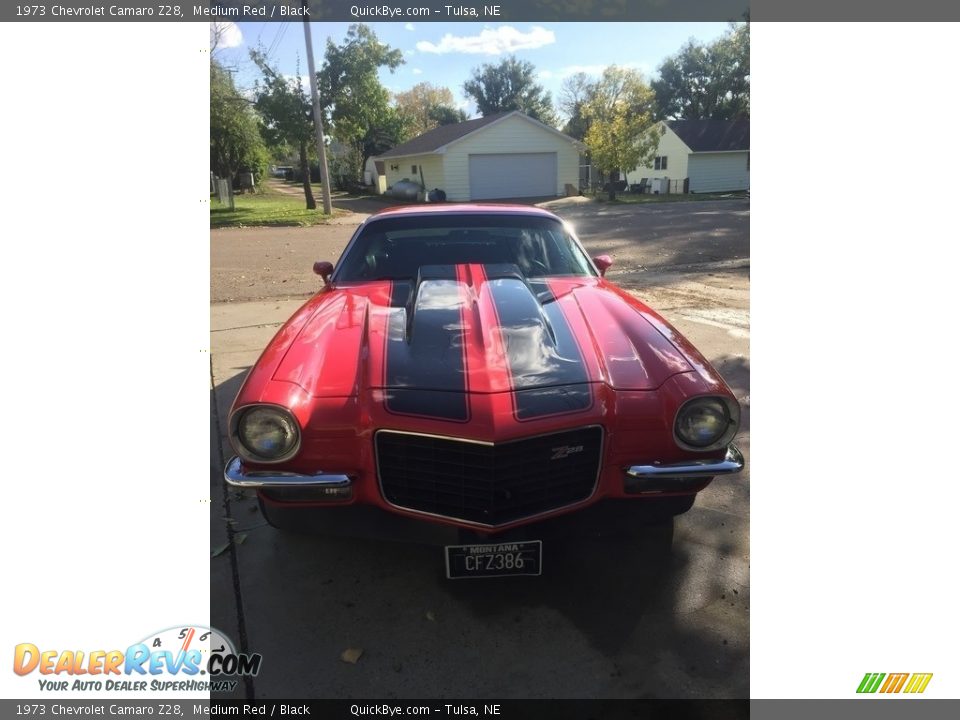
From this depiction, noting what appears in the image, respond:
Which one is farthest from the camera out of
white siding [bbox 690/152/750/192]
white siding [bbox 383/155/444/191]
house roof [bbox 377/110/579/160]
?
white siding [bbox 690/152/750/192]

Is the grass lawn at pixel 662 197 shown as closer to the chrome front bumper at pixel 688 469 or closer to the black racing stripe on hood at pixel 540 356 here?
the black racing stripe on hood at pixel 540 356

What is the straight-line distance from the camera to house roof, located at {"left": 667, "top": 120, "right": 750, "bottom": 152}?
32781mm

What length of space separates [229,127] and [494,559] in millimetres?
25283

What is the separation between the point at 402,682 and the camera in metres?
2.07

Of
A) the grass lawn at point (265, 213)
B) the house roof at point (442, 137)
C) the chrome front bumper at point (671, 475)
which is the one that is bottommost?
the chrome front bumper at point (671, 475)

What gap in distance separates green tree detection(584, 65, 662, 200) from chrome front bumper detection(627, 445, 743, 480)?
26.9 metres

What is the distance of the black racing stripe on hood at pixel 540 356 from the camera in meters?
2.17

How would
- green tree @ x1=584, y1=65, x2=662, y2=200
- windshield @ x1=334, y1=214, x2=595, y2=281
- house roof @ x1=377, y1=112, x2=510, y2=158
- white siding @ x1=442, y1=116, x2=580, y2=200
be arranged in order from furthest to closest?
1. green tree @ x1=584, y1=65, x2=662, y2=200
2. house roof @ x1=377, y1=112, x2=510, y2=158
3. white siding @ x1=442, y1=116, x2=580, y2=200
4. windshield @ x1=334, y1=214, x2=595, y2=281

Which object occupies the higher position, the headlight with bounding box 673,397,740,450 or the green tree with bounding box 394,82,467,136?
the green tree with bounding box 394,82,467,136

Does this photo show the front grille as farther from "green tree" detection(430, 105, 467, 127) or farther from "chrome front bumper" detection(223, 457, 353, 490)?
"green tree" detection(430, 105, 467, 127)

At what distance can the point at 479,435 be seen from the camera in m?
2.06
